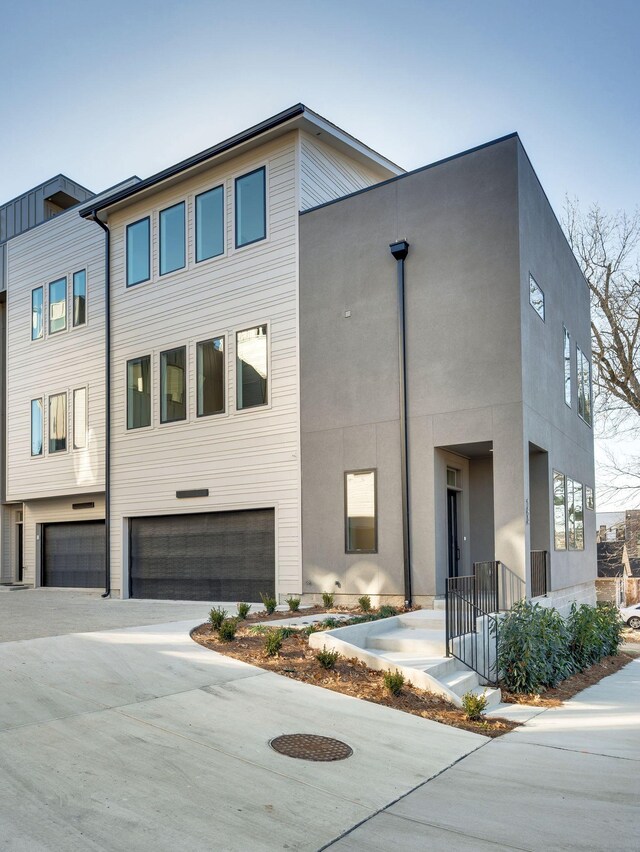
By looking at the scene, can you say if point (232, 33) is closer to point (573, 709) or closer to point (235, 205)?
point (235, 205)

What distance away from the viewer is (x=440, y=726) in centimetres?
664

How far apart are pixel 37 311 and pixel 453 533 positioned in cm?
1383

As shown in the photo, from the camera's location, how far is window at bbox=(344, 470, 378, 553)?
43.4 feet

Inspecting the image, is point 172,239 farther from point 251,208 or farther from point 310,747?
point 310,747

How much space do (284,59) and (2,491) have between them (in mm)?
15174

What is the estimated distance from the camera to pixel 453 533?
551 inches

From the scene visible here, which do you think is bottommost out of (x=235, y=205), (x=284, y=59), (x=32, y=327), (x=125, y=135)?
(x=32, y=327)

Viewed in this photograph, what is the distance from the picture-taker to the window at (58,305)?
19.9 metres

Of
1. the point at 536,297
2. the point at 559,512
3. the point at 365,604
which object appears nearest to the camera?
the point at 365,604

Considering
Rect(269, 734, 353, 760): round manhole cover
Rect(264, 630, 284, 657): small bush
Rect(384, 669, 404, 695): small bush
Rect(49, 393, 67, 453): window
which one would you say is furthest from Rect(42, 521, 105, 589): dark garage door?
Rect(269, 734, 353, 760): round manhole cover

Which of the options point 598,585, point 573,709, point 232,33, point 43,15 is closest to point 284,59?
point 232,33

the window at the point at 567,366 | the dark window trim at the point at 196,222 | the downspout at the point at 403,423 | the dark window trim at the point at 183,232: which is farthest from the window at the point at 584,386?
the dark window trim at the point at 183,232

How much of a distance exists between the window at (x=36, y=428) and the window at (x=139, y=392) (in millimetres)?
4235

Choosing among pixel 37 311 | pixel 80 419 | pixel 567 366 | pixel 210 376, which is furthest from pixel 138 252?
pixel 567 366
